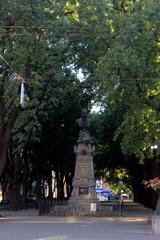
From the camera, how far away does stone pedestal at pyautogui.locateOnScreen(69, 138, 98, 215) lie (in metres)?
31.9

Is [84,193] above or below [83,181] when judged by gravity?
below

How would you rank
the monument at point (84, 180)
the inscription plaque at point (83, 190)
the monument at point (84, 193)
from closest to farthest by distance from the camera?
the monument at point (84, 193) → the monument at point (84, 180) → the inscription plaque at point (83, 190)

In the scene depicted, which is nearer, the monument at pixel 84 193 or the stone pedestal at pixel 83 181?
the monument at pixel 84 193

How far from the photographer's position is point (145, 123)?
2777cm

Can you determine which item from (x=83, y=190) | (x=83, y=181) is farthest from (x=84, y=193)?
(x=83, y=181)

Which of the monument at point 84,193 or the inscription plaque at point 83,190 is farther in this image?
the inscription plaque at point 83,190

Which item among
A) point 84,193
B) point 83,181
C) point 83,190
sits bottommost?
point 84,193

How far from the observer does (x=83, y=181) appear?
106ft

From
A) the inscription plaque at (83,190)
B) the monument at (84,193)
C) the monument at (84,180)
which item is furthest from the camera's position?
the inscription plaque at (83,190)

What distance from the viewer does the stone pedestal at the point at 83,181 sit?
3188 centimetres

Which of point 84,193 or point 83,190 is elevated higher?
point 83,190

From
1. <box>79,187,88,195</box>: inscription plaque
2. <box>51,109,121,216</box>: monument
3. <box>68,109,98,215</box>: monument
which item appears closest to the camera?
<box>51,109,121,216</box>: monument

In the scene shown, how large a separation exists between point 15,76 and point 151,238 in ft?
34.6

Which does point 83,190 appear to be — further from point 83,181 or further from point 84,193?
point 83,181
